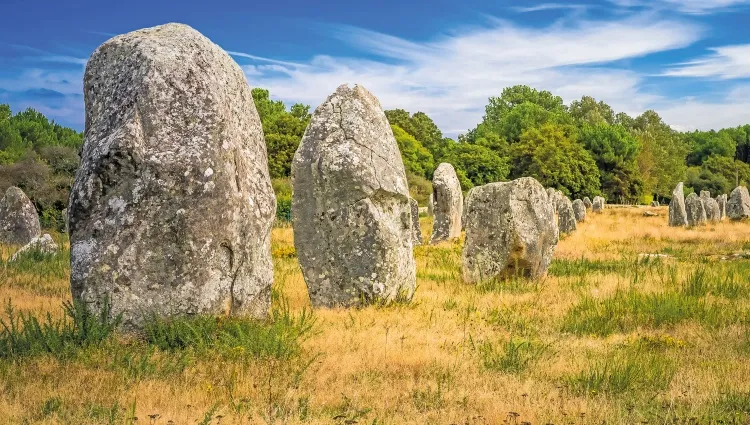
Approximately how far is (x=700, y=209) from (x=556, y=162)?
33223 millimetres

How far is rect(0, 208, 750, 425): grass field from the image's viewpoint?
18.2 ft

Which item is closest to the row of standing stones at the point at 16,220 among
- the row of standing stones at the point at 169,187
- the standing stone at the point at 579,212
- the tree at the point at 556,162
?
the row of standing stones at the point at 169,187

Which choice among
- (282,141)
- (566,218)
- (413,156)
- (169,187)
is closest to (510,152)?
(413,156)

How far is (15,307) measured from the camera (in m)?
9.62

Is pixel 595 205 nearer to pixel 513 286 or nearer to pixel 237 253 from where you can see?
pixel 513 286

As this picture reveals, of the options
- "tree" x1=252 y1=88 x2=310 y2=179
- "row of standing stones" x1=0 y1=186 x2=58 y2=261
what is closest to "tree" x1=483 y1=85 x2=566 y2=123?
"tree" x1=252 y1=88 x2=310 y2=179

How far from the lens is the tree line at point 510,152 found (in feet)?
141

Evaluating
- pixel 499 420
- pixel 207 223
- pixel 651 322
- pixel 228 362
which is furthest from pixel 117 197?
pixel 651 322

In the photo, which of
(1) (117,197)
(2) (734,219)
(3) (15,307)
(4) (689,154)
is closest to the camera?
(1) (117,197)

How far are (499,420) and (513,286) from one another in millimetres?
7492

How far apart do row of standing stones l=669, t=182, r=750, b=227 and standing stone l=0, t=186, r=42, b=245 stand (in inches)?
993

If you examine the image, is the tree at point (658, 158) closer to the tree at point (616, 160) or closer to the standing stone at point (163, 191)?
the tree at point (616, 160)

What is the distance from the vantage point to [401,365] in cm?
696

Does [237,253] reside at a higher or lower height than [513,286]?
higher
